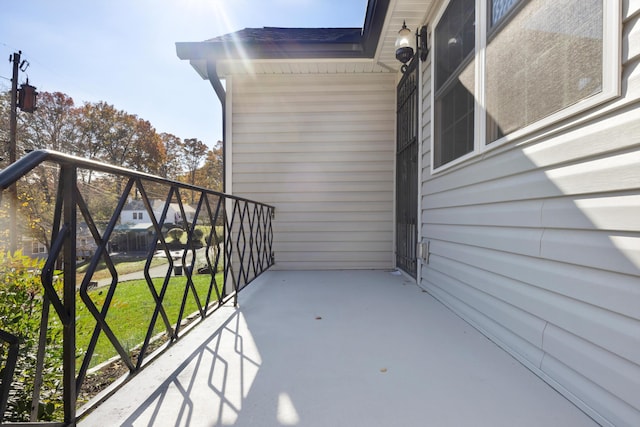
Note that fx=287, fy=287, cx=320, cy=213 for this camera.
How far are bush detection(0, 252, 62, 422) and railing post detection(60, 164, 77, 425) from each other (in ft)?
1.61

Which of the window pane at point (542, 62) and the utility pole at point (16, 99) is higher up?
the utility pole at point (16, 99)

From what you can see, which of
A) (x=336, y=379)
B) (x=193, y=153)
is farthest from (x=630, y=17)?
(x=193, y=153)

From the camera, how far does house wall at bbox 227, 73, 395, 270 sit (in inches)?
155

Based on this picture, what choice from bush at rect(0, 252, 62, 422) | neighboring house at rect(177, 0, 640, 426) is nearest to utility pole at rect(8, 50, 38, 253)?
neighboring house at rect(177, 0, 640, 426)

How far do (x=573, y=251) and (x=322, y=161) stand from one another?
3.12 m

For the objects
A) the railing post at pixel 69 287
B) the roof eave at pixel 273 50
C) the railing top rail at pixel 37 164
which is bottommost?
the railing post at pixel 69 287

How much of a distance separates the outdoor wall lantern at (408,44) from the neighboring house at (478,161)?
75 millimetres

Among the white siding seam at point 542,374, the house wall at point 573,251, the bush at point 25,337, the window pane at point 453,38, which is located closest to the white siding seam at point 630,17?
the house wall at point 573,251

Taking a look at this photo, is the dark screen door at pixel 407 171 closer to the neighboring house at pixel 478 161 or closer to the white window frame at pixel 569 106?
the neighboring house at pixel 478 161

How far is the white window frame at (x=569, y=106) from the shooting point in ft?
3.10

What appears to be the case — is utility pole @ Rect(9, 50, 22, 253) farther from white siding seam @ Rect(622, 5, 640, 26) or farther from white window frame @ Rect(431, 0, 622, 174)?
white siding seam @ Rect(622, 5, 640, 26)

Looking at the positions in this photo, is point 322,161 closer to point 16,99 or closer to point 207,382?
point 207,382

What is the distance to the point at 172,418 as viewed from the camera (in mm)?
1035

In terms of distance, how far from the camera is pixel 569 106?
113 cm
